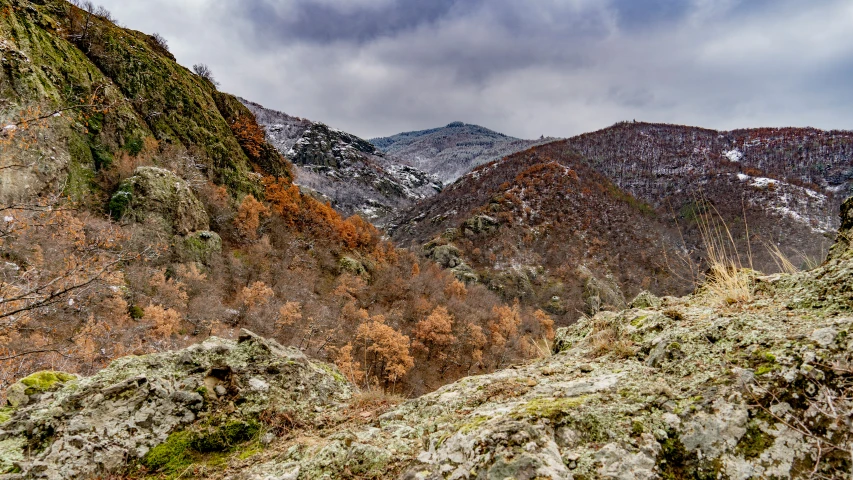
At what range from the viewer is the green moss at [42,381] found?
3098 millimetres

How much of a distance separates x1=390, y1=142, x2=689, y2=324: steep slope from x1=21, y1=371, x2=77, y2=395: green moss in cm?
5190

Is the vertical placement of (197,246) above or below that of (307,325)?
above

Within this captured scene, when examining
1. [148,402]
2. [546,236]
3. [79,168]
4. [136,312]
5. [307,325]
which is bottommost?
[307,325]

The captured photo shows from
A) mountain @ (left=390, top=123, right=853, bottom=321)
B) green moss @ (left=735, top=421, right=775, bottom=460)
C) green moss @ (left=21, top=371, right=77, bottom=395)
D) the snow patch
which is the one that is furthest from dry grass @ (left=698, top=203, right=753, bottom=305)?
the snow patch

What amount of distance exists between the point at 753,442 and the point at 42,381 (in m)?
5.15

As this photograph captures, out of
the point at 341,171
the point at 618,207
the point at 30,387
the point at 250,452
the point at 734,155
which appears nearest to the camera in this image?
the point at 250,452

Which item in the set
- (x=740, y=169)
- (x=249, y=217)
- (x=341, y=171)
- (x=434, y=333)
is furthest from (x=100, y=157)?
(x=740, y=169)

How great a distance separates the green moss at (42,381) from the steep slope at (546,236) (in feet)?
170

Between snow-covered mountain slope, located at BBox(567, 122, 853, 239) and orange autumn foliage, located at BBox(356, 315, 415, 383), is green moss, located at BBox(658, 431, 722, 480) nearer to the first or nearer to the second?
orange autumn foliage, located at BBox(356, 315, 415, 383)

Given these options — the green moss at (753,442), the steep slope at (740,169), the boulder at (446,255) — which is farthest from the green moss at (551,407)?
the steep slope at (740,169)

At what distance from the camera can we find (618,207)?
85.4m

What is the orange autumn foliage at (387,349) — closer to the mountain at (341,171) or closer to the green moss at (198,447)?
the green moss at (198,447)

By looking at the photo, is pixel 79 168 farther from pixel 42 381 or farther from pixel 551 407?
pixel 551 407

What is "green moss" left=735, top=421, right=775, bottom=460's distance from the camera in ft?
5.11
